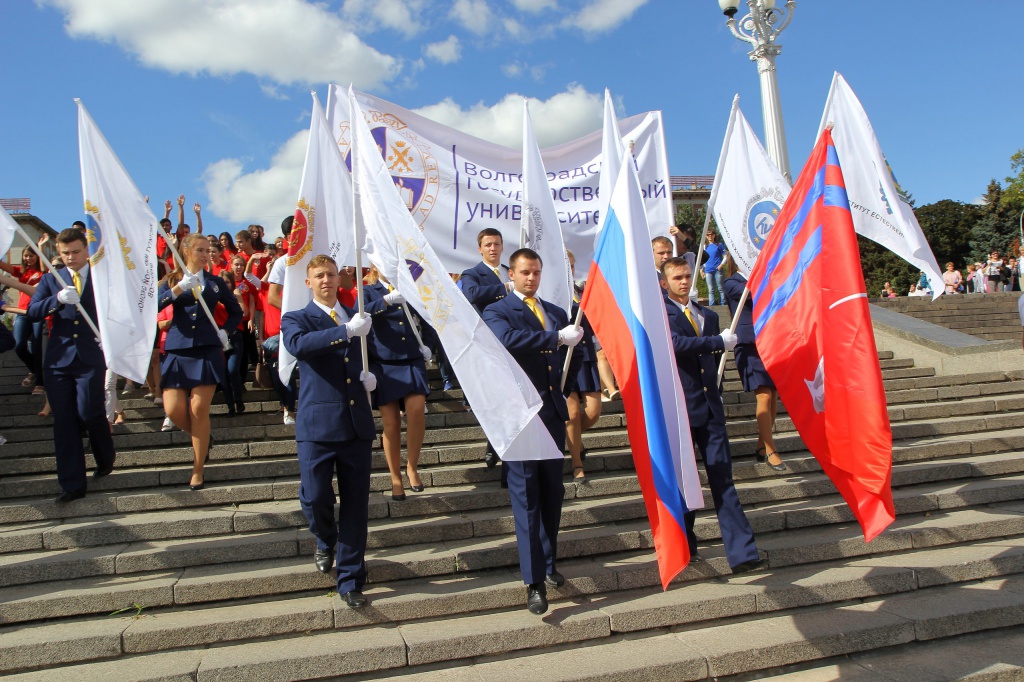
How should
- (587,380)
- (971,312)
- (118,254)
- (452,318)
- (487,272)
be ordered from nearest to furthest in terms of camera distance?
(452,318)
(118,254)
(487,272)
(587,380)
(971,312)

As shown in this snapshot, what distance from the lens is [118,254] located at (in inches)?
229

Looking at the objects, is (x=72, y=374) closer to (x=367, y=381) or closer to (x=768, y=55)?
(x=367, y=381)

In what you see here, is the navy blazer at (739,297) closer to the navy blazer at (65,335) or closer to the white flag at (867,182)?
the white flag at (867,182)

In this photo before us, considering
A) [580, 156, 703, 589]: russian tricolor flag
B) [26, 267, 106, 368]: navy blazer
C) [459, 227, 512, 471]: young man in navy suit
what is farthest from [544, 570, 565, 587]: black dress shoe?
[26, 267, 106, 368]: navy blazer

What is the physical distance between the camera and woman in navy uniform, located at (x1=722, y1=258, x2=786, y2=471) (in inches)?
280

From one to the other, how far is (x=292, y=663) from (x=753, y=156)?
514 centimetres

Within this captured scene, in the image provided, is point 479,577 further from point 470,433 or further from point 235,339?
point 235,339

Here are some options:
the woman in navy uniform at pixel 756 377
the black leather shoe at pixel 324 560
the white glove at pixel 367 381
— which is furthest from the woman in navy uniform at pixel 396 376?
the woman in navy uniform at pixel 756 377

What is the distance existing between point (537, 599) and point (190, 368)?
3454 mm

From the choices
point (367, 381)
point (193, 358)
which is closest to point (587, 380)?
point (367, 381)

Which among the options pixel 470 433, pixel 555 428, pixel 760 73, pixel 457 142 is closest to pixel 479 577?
pixel 555 428

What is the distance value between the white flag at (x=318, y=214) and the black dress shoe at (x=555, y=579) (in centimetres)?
233

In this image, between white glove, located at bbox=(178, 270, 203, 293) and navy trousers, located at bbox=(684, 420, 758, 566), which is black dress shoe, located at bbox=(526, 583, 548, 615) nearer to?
navy trousers, located at bbox=(684, 420, 758, 566)

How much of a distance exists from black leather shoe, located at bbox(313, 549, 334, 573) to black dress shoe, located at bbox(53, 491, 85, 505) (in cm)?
226
